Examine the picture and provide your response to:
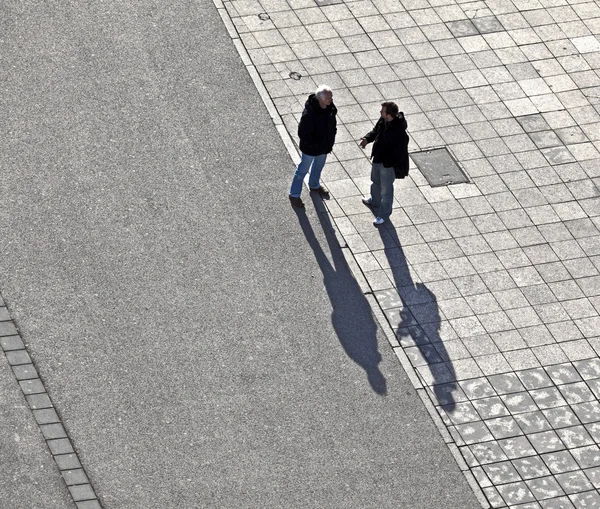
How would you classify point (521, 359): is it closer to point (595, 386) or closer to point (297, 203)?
point (595, 386)

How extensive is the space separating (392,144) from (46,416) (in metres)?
4.83

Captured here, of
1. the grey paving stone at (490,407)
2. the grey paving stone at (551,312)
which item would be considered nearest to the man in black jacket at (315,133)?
the grey paving stone at (551,312)

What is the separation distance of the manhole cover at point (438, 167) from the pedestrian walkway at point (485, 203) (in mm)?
142

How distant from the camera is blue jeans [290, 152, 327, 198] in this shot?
12.9 metres

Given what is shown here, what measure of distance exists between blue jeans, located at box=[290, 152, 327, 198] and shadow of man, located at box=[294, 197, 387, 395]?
260 mm

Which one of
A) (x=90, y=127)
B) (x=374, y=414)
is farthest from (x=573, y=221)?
(x=90, y=127)

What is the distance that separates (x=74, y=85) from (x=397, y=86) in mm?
4268

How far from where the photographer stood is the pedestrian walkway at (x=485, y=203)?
442 inches

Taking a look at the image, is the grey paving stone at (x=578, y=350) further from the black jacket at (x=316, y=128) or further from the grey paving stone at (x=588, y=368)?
the black jacket at (x=316, y=128)

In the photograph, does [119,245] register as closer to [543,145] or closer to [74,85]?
[74,85]

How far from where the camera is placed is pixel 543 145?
14.5m

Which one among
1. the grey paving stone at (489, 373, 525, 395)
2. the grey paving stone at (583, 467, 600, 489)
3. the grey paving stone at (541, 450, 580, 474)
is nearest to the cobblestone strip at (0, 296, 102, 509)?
the grey paving stone at (489, 373, 525, 395)

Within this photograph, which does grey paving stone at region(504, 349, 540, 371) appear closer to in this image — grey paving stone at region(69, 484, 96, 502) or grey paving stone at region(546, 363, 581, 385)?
grey paving stone at region(546, 363, 581, 385)

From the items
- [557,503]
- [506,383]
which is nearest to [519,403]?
[506,383]
